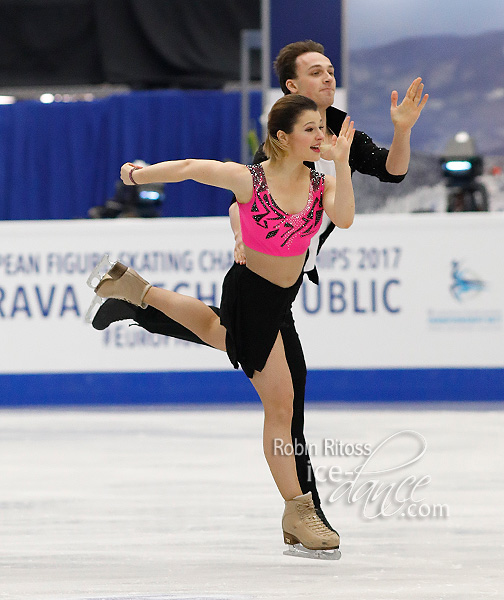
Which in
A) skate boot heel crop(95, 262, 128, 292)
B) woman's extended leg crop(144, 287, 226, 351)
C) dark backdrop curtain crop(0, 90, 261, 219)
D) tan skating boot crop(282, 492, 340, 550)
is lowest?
tan skating boot crop(282, 492, 340, 550)

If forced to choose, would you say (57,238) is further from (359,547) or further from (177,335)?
(359,547)

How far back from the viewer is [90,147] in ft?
34.9

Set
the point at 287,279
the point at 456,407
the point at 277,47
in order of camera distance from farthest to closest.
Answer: the point at 277,47
the point at 456,407
the point at 287,279

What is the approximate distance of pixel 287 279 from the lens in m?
2.65

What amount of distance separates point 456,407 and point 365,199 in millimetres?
2595

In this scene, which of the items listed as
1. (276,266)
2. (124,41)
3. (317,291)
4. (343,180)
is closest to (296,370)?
(276,266)

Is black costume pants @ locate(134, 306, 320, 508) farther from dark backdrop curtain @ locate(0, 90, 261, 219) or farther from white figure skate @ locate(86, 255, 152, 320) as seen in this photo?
dark backdrop curtain @ locate(0, 90, 261, 219)

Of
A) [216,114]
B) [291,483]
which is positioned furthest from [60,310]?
[216,114]

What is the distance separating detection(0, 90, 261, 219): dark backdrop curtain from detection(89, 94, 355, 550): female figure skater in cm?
779

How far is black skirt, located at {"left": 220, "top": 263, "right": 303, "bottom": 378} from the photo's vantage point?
2635 millimetres
